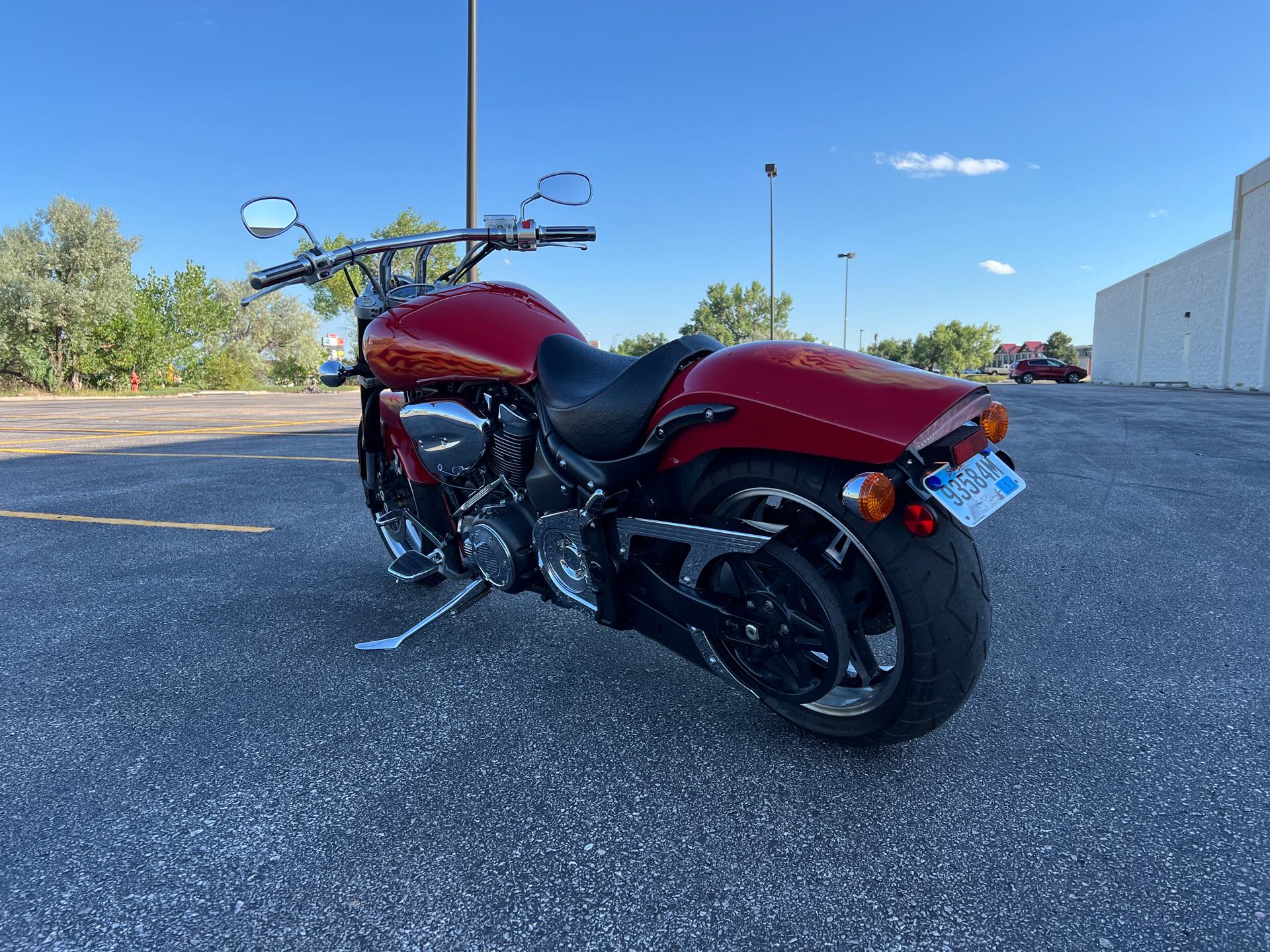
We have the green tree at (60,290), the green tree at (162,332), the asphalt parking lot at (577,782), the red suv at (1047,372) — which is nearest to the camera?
the asphalt parking lot at (577,782)

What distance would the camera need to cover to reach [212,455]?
789cm

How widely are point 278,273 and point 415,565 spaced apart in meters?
1.31

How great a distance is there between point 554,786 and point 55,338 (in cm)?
3519

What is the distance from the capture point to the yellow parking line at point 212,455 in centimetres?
746

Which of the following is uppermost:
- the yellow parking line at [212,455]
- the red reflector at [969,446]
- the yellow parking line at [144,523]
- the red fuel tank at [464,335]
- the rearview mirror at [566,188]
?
the rearview mirror at [566,188]

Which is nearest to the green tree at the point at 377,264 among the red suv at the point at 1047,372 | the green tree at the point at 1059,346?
the red suv at the point at 1047,372

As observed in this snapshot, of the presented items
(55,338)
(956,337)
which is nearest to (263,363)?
(55,338)

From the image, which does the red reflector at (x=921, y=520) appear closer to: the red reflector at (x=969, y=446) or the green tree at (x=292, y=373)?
the red reflector at (x=969, y=446)

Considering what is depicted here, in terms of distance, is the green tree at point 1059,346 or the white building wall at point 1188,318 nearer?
the white building wall at point 1188,318

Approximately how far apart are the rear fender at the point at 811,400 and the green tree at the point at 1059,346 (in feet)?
312

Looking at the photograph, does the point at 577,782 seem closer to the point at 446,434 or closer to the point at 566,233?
the point at 446,434

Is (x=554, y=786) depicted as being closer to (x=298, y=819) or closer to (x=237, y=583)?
(x=298, y=819)

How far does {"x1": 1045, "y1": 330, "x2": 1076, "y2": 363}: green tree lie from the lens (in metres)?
84.1

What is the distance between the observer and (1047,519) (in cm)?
473
